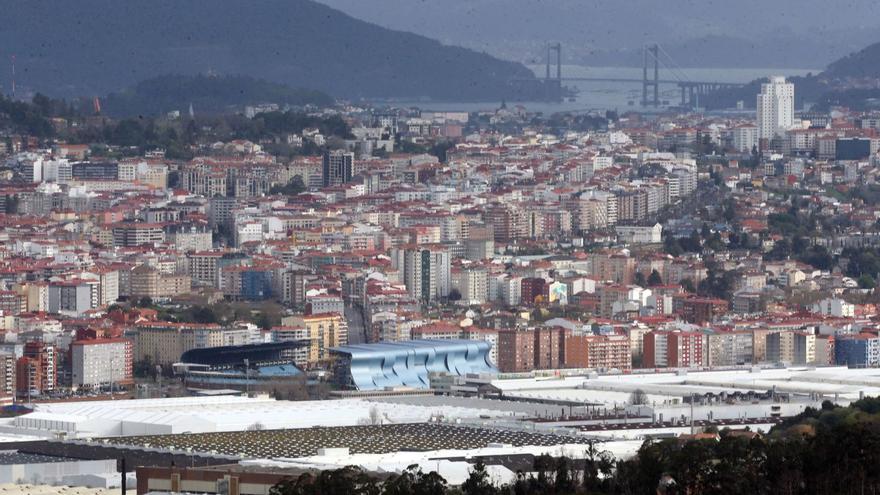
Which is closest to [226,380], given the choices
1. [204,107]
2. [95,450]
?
[95,450]

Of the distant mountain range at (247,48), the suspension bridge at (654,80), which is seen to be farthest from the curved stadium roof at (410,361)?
the distant mountain range at (247,48)

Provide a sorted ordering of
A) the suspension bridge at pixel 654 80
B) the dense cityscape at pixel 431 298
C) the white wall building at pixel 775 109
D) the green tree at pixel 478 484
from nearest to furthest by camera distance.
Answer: the green tree at pixel 478 484 → the dense cityscape at pixel 431 298 → the white wall building at pixel 775 109 → the suspension bridge at pixel 654 80

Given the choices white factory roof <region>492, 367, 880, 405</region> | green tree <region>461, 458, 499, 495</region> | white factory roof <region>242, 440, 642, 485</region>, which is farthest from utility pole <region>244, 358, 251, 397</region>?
green tree <region>461, 458, 499, 495</region>

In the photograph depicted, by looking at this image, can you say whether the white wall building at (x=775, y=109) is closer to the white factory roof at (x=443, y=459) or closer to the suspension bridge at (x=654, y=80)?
the suspension bridge at (x=654, y=80)

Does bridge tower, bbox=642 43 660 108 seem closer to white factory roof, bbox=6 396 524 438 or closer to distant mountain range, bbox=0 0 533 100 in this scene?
distant mountain range, bbox=0 0 533 100

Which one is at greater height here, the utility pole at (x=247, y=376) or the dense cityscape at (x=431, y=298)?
the dense cityscape at (x=431, y=298)

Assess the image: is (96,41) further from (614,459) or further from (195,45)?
(614,459)
